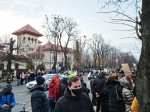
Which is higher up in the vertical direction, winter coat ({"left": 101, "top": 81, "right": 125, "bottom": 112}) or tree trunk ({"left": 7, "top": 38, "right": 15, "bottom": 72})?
tree trunk ({"left": 7, "top": 38, "right": 15, "bottom": 72})

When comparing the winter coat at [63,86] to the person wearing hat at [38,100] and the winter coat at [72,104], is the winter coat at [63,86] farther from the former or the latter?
the winter coat at [72,104]

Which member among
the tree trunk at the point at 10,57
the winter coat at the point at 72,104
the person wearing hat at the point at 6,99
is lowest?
the person wearing hat at the point at 6,99

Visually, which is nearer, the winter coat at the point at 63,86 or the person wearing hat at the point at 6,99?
the person wearing hat at the point at 6,99

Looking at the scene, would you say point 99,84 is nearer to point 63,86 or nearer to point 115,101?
point 63,86

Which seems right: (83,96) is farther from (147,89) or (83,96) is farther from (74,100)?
(147,89)

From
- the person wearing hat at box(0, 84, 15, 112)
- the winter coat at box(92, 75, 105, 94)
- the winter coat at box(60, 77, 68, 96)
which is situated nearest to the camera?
the person wearing hat at box(0, 84, 15, 112)

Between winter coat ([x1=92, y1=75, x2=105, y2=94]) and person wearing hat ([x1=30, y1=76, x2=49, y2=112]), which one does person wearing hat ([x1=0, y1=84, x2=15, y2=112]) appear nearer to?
person wearing hat ([x1=30, y1=76, x2=49, y2=112])

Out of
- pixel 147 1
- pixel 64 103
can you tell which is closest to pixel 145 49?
pixel 147 1

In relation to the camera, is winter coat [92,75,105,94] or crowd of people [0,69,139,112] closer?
crowd of people [0,69,139,112]

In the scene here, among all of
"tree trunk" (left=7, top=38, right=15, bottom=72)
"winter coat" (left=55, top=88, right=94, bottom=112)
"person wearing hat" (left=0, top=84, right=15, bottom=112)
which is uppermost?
"tree trunk" (left=7, top=38, right=15, bottom=72)

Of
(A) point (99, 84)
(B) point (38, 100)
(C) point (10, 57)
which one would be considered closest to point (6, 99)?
(B) point (38, 100)

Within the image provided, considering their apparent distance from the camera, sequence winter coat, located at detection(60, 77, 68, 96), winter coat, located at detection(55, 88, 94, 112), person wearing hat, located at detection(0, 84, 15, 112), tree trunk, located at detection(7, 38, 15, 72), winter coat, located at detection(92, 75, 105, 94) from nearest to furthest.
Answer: winter coat, located at detection(55, 88, 94, 112)
person wearing hat, located at detection(0, 84, 15, 112)
winter coat, located at detection(60, 77, 68, 96)
winter coat, located at detection(92, 75, 105, 94)
tree trunk, located at detection(7, 38, 15, 72)

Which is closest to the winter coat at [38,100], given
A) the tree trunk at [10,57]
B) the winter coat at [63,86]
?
the winter coat at [63,86]

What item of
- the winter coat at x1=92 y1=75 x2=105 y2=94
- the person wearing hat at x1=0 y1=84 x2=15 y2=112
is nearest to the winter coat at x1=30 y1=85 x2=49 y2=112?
the person wearing hat at x1=0 y1=84 x2=15 y2=112
